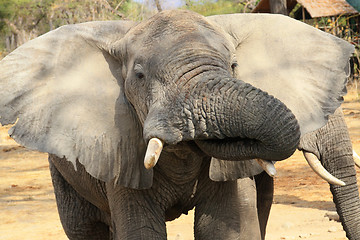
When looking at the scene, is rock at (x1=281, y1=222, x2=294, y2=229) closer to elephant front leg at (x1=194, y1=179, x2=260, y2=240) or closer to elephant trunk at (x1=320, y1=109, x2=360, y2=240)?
elephant trunk at (x1=320, y1=109, x2=360, y2=240)

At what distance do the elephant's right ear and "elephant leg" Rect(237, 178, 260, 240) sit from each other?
18.9 inches

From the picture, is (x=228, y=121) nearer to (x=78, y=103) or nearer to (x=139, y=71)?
(x=139, y=71)

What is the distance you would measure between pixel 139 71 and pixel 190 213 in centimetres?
397

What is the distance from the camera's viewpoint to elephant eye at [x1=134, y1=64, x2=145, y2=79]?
303 centimetres

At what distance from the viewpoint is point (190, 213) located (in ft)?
22.5

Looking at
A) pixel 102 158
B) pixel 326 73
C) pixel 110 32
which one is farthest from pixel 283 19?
pixel 102 158

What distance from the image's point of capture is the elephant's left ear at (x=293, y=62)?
3.30m

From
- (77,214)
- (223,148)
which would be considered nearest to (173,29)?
(223,148)

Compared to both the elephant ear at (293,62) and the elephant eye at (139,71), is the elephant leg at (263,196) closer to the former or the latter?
the elephant ear at (293,62)

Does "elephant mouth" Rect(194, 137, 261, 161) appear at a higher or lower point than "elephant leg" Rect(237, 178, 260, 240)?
higher

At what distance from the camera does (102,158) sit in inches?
128

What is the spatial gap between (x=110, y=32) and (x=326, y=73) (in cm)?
92

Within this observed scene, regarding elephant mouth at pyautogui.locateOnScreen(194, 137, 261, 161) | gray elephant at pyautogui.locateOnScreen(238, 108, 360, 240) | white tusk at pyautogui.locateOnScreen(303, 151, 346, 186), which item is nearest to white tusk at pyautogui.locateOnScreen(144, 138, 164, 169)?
elephant mouth at pyautogui.locateOnScreen(194, 137, 261, 161)

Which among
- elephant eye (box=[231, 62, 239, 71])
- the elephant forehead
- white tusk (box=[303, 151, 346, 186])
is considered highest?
the elephant forehead
